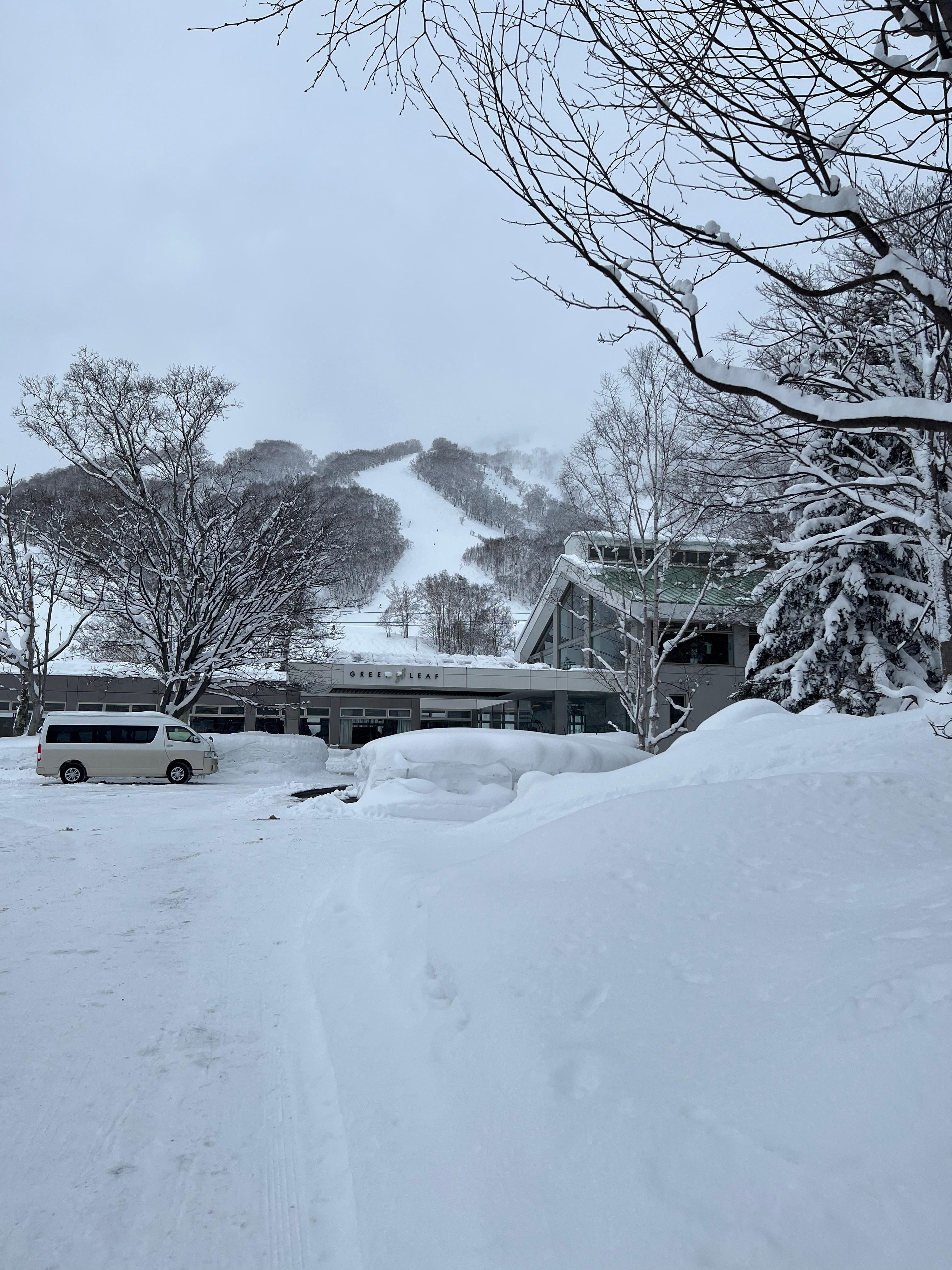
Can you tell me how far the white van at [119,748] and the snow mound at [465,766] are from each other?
9.52 metres

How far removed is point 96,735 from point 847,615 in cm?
1947

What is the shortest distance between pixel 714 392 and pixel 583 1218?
1055cm

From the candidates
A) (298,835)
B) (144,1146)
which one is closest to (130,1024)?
(144,1146)

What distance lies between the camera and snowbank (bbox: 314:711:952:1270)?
220 centimetres

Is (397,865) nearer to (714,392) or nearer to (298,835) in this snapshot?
(298,835)

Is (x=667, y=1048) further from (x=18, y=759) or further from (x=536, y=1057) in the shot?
(x=18, y=759)

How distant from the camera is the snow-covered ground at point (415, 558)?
51.1 meters

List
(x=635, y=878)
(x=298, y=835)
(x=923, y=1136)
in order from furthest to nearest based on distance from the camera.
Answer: (x=298, y=835) < (x=635, y=878) < (x=923, y=1136)

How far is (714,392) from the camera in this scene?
11.2 meters

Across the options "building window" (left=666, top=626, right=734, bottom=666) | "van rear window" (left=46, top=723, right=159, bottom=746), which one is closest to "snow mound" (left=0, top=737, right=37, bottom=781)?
"van rear window" (left=46, top=723, right=159, bottom=746)

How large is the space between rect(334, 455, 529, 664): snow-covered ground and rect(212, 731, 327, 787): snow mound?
14.8ft

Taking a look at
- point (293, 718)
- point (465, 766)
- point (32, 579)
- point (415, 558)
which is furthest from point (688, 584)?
point (415, 558)

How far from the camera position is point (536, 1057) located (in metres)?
3.13

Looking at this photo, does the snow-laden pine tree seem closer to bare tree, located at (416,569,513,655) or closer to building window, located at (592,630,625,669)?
building window, located at (592,630,625,669)
